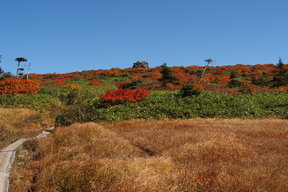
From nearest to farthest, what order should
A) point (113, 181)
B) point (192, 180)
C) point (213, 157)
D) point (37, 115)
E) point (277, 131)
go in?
point (113, 181), point (192, 180), point (213, 157), point (277, 131), point (37, 115)

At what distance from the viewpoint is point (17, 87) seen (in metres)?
27.1

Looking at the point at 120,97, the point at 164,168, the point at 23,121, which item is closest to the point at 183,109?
the point at 120,97

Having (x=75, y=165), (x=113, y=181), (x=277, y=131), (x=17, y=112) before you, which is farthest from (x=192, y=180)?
(x=17, y=112)

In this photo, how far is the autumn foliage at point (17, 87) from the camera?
2675 centimetres

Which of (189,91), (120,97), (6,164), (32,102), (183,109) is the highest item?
(189,91)

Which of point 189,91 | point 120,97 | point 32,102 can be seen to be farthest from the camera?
point 32,102

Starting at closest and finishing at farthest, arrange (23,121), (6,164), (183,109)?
1. (6,164)
2. (23,121)
3. (183,109)

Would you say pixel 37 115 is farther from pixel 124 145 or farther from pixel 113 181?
pixel 113 181

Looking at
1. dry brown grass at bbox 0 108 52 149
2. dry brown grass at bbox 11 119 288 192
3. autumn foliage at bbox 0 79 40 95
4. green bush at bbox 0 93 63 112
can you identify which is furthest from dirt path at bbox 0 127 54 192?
autumn foliage at bbox 0 79 40 95

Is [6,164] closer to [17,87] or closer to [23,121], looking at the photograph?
[23,121]

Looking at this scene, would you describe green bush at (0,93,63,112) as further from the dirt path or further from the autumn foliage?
the dirt path

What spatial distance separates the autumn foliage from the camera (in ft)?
87.8

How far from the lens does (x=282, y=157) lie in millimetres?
7574

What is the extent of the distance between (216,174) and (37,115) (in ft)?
55.8
